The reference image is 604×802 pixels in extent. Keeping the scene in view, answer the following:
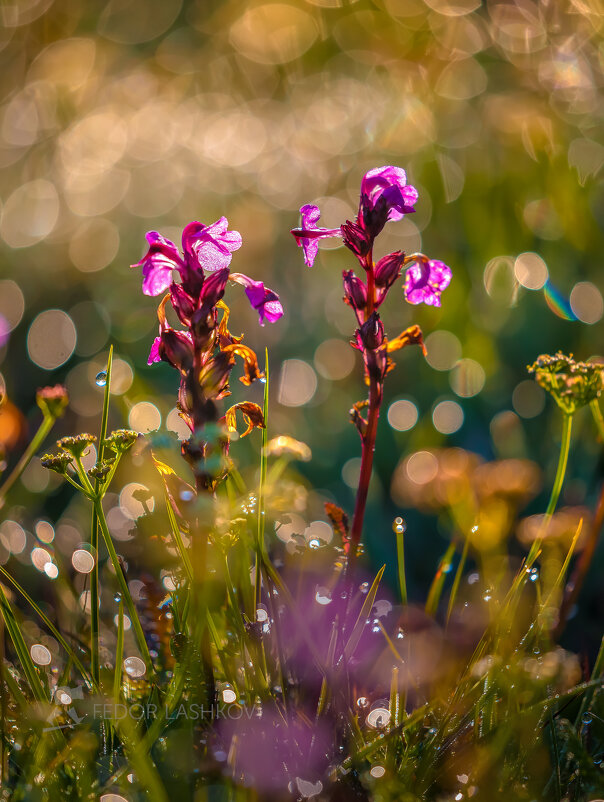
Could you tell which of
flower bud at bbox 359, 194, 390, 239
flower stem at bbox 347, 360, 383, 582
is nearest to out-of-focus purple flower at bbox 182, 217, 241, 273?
flower bud at bbox 359, 194, 390, 239

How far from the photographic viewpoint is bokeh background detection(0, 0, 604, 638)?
8.35ft

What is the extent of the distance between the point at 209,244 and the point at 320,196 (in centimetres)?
319

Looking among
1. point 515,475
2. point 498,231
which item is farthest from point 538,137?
point 515,475

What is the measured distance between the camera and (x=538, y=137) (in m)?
3.47

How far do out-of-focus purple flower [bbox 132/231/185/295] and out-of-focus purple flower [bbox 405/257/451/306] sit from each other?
1.63 feet

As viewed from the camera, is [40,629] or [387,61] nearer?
[40,629]

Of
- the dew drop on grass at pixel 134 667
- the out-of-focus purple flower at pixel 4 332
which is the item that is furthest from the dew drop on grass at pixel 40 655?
the out-of-focus purple flower at pixel 4 332

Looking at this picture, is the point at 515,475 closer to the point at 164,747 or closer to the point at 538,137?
the point at 164,747

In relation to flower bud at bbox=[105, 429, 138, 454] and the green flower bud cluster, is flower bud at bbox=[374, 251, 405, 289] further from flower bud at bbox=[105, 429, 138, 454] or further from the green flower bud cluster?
flower bud at bbox=[105, 429, 138, 454]

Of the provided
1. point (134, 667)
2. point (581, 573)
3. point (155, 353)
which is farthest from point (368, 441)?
point (134, 667)

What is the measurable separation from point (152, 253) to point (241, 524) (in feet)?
1.66

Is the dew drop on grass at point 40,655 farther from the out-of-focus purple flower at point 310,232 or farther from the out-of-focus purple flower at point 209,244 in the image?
the out-of-focus purple flower at point 310,232

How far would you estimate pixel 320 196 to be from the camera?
4.32m

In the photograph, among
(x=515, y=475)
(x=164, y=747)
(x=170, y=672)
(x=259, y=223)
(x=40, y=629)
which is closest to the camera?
(x=164, y=747)
